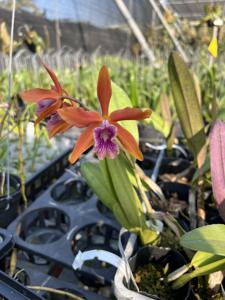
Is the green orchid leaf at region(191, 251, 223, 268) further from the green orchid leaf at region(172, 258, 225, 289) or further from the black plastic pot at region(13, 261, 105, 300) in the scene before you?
the black plastic pot at region(13, 261, 105, 300)

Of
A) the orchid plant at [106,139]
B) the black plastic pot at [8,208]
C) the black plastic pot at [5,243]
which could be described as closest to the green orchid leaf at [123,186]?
the orchid plant at [106,139]

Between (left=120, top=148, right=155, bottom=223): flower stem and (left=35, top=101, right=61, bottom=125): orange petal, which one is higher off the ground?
(left=35, top=101, right=61, bottom=125): orange petal

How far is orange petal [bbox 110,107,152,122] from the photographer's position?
49cm

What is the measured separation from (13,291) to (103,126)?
10.8 inches

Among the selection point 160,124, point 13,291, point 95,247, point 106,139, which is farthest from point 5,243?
point 160,124

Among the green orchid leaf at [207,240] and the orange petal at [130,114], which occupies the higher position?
the orange petal at [130,114]

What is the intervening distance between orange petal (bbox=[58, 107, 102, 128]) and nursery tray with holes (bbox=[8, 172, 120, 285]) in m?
0.37

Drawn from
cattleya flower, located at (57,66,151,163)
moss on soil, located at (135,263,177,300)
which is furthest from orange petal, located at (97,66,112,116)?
moss on soil, located at (135,263,177,300)

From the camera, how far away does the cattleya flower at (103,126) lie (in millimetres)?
497

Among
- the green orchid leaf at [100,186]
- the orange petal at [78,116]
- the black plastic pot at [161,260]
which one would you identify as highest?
the orange petal at [78,116]

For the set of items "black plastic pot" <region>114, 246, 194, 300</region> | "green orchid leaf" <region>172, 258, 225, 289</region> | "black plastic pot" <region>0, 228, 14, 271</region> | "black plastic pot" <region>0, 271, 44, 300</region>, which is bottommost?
"black plastic pot" <region>114, 246, 194, 300</region>

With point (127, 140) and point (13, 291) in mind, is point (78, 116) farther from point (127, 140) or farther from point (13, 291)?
point (13, 291)

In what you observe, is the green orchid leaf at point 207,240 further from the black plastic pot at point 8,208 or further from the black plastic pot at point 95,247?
the black plastic pot at point 8,208

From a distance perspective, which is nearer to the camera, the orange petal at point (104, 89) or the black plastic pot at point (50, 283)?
the orange petal at point (104, 89)
